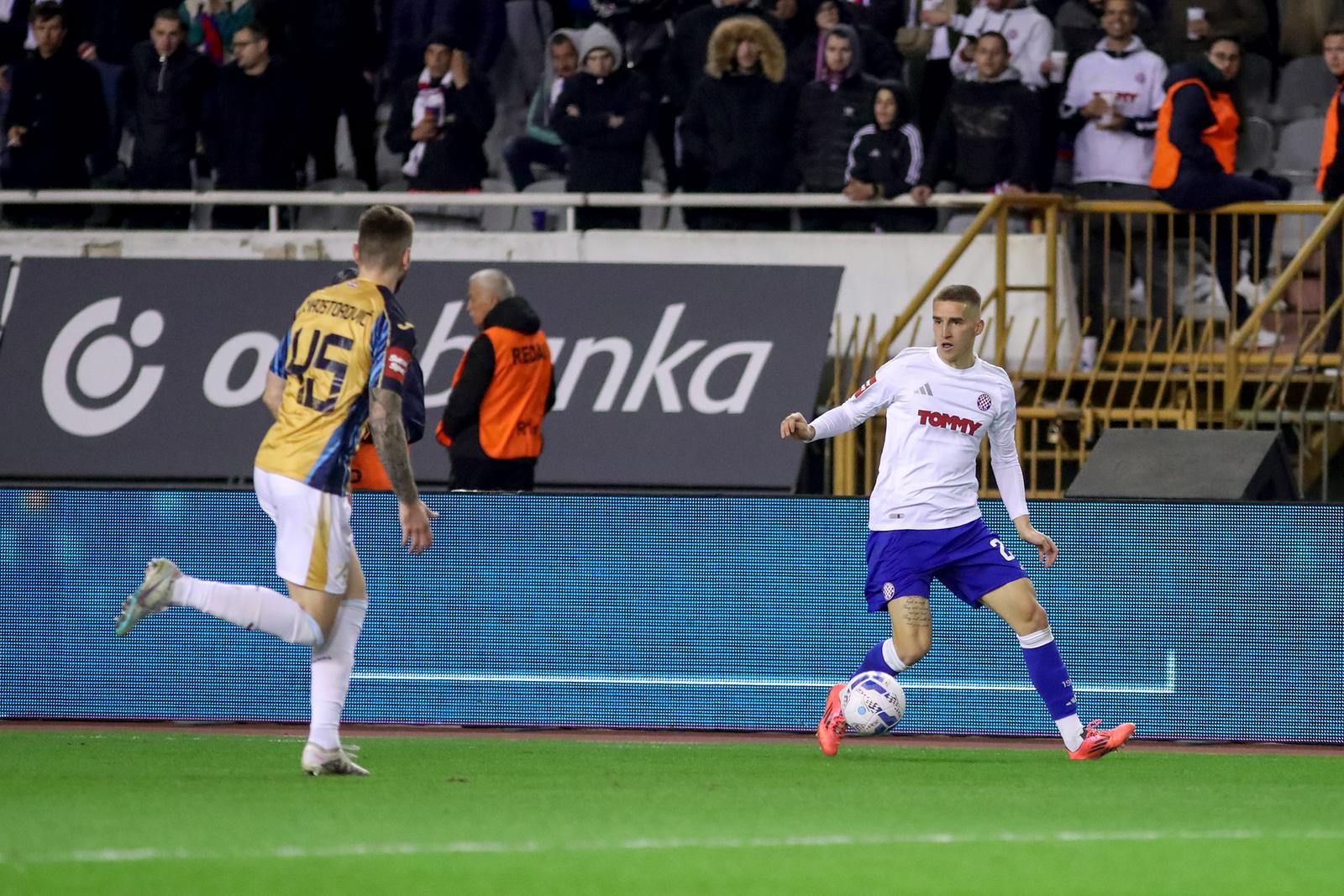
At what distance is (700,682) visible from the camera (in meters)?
10.6

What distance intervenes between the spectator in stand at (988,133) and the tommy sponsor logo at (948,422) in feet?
20.6

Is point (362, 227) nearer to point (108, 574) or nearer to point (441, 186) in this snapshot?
point (108, 574)

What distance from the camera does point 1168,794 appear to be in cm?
806

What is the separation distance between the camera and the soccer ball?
29.7ft

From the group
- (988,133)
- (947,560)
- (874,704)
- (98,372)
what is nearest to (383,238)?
(947,560)

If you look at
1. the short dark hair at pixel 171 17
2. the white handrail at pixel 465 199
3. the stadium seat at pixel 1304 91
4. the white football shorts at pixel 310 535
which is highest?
the short dark hair at pixel 171 17

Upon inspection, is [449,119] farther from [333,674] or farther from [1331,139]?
[333,674]

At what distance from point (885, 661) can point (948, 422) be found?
41.8 inches

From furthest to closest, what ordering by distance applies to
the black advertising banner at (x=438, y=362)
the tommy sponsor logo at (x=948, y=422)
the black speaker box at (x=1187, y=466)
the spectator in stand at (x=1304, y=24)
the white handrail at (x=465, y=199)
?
the spectator in stand at (x=1304, y=24)
the white handrail at (x=465, y=199)
the black advertising banner at (x=438, y=362)
the black speaker box at (x=1187, y=466)
the tommy sponsor logo at (x=948, y=422)

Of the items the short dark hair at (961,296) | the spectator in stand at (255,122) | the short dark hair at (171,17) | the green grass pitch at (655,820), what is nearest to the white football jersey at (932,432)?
the short dark hair at (961,296)

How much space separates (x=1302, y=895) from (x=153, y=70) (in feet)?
44.4

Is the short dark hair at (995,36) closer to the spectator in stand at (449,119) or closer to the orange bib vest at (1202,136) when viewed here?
the orange bib vest at (1202,136)

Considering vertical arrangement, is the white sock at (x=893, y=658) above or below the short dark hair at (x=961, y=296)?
below

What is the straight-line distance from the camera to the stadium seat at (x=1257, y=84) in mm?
16438
